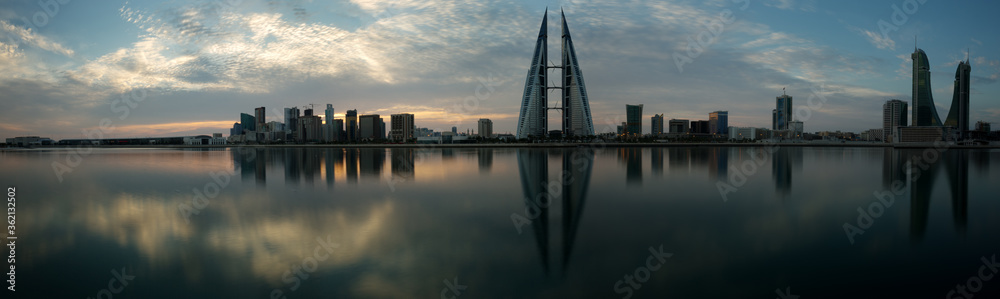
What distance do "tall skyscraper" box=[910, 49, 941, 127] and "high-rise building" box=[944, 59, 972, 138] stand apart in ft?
61.3

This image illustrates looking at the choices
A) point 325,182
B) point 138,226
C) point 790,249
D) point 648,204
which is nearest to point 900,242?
point 790,249

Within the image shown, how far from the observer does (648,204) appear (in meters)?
17.8

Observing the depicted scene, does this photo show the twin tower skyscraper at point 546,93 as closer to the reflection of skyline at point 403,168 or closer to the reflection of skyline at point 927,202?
the reflection of skyline at point 403,168

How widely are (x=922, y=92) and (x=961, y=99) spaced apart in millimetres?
25202

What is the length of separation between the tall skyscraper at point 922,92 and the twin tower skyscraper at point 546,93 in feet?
387

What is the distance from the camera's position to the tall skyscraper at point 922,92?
154 metres

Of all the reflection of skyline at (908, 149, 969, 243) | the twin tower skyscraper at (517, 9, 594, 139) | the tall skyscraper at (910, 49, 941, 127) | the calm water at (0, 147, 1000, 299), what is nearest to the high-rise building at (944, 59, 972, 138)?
the tall skyscraper at (910, 49, 941, 127)

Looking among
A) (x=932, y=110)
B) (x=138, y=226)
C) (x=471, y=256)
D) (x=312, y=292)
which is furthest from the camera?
(x=932, y=110)

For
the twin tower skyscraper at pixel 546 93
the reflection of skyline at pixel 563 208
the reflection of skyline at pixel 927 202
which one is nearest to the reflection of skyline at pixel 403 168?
the reflection of skyline at pixel 563 208

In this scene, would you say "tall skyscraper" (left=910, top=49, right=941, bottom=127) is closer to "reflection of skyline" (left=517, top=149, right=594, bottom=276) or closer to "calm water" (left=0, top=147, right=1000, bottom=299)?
"calm water" (left=0, top=147, right=1000, bottom=299)

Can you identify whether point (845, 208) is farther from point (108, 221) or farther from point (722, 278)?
point (108, 221)

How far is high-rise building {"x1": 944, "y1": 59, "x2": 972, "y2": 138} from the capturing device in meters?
163

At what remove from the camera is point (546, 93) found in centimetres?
15625

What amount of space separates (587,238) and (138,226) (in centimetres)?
1424
